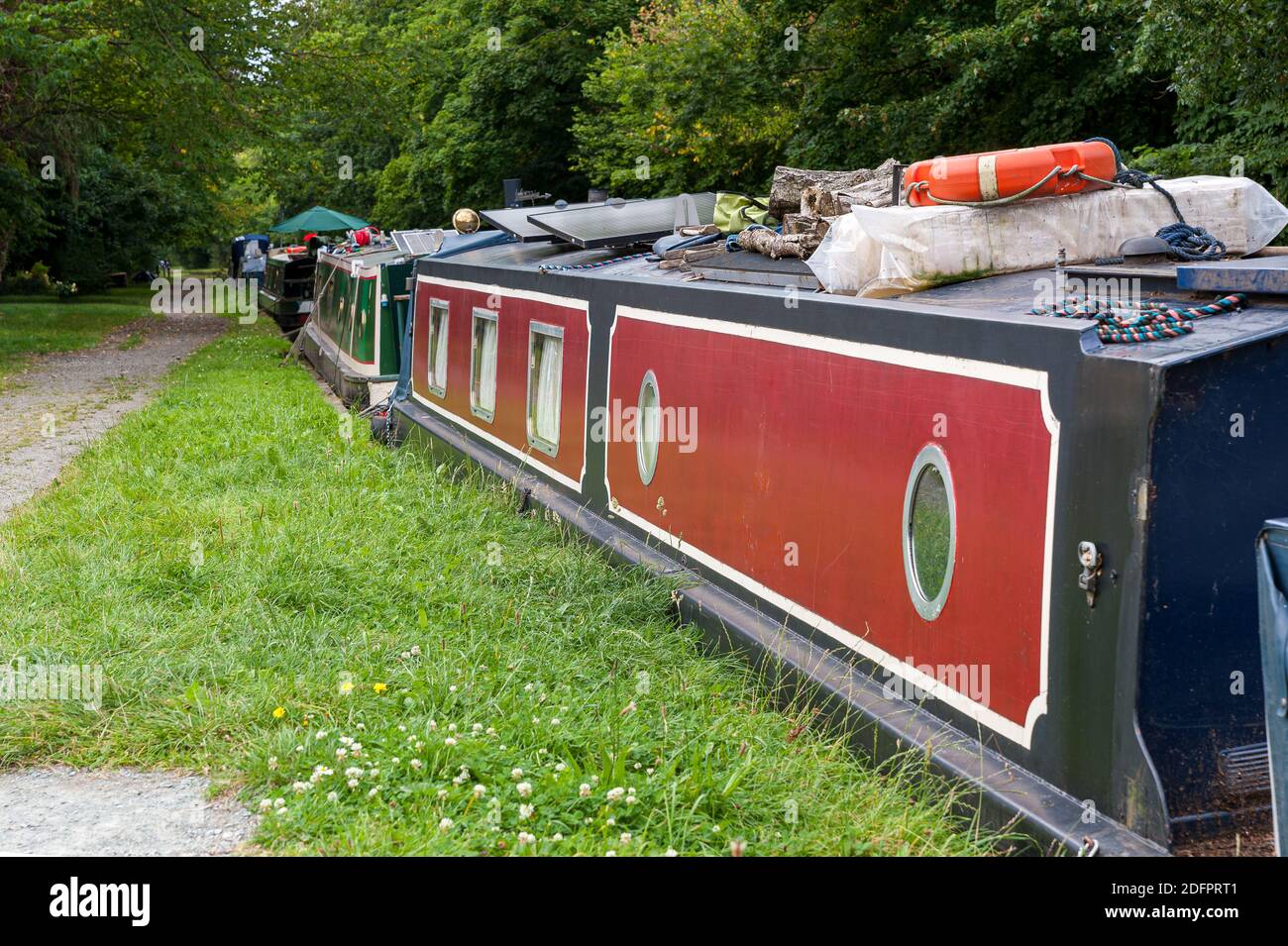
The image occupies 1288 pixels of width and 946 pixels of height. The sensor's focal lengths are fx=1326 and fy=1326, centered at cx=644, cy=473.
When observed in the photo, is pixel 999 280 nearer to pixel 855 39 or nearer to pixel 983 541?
pixel 983 541

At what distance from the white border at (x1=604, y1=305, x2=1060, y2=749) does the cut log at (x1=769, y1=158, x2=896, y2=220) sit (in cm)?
78

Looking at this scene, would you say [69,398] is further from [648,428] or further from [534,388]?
[648,428]

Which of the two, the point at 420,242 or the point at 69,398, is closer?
the point at 420,242

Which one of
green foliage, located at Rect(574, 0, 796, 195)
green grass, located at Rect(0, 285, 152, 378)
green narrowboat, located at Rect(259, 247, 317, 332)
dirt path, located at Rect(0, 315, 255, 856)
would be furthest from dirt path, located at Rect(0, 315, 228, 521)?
green foliage, located at Rect(574, 0, 796, 195)

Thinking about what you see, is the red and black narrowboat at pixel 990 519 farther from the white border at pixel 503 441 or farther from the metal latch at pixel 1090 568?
the white border at pixel 503 441

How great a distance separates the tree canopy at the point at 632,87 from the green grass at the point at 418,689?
6.79 metres

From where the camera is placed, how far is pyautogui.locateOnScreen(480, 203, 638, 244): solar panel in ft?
26.5

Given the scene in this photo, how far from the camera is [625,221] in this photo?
24.0 ft

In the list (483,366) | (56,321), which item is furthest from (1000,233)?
(56,321)

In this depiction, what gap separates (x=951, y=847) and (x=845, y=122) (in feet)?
48.9

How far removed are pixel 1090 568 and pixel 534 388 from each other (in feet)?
15.6

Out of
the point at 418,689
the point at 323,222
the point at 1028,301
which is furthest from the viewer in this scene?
the point at 323,222

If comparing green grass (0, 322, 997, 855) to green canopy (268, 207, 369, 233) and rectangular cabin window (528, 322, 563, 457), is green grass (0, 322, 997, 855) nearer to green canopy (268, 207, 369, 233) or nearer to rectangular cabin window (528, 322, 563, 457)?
rectangular cabin window (528, 322, 563, 457)
